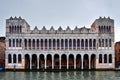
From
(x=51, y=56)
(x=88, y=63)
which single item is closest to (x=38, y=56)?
(x=51, y=56)

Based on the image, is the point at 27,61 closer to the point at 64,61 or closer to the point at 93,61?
the point at 64,61

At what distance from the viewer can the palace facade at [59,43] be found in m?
83.1

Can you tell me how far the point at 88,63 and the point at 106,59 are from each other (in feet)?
20.7

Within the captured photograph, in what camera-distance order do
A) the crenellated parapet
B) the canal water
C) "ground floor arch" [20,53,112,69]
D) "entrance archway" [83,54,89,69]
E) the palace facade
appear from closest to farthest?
the canal water → "ground floor arch" [20,53,112,69] → the palace facade → the crenellated parapet → "entrance archway" [83,54,89,69]

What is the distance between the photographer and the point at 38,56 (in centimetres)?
8300

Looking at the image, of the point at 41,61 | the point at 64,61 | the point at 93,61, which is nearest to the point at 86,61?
the point at 93,61

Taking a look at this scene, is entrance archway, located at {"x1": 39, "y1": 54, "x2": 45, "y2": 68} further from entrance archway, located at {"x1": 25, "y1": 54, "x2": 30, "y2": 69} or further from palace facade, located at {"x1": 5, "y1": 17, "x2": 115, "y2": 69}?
palace facade, located at {"x1": 5, "y1": 17, "x2": 115, "y2": 69}

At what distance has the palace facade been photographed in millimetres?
83062

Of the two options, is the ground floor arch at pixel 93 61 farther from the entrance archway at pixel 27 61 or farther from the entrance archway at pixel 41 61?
the entrance archway at pixel 27 61

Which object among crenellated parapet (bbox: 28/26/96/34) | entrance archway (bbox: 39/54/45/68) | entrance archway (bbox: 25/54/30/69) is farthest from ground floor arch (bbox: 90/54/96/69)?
entrance archway (bbox: 25/54/30/69)

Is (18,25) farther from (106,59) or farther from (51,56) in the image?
(106,59)

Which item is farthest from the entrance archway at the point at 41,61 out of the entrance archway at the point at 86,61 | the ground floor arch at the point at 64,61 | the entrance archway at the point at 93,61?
the entrance archway at the point at 93,61

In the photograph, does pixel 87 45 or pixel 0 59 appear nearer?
pixel 87 45

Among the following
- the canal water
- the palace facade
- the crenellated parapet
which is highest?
the crenellated parapet
